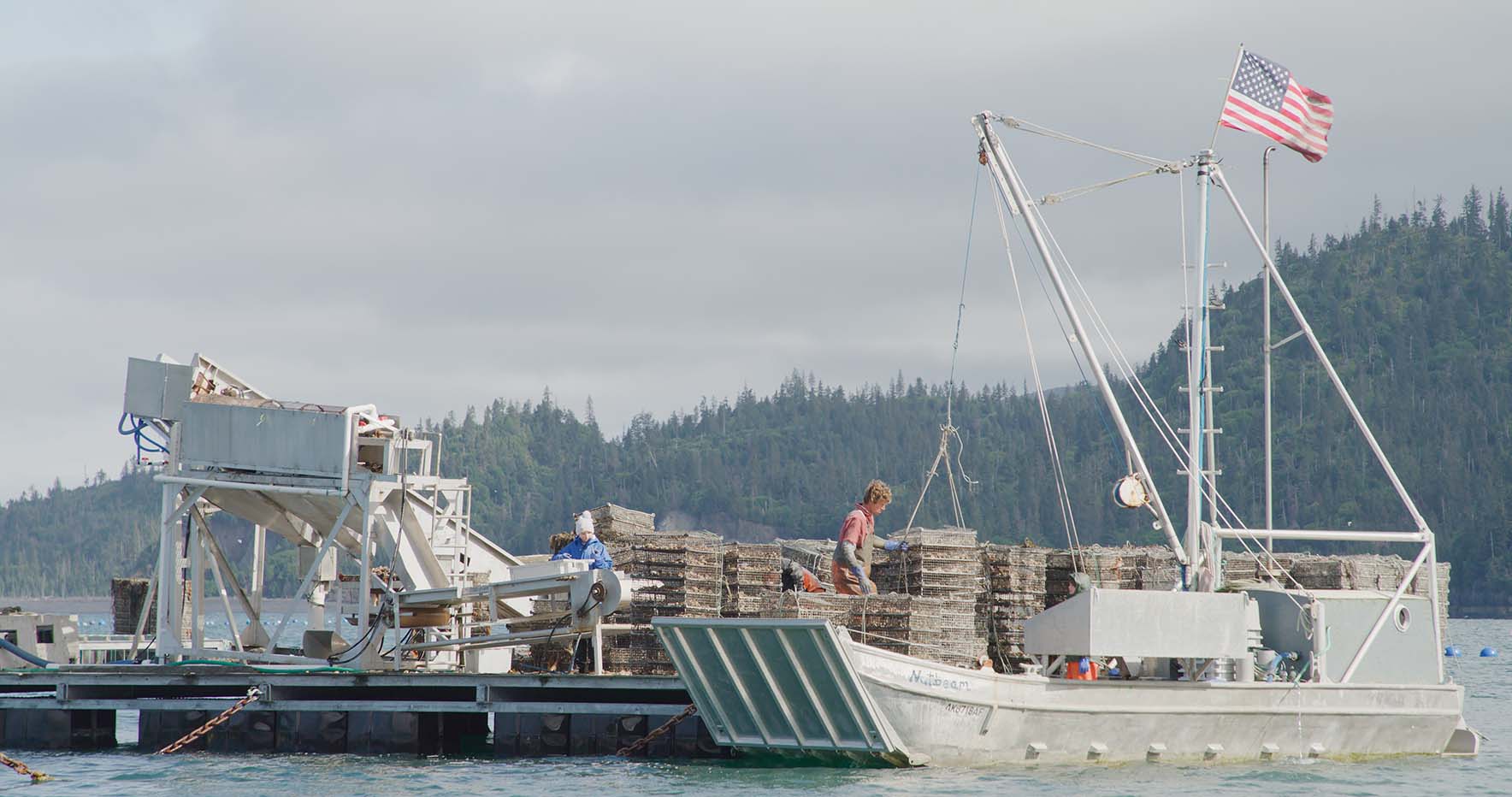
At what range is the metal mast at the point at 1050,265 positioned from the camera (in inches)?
935

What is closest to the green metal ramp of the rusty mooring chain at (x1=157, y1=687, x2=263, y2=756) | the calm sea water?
the calm sea water

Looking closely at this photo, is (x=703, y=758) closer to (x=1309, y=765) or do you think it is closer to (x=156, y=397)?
(x=1309, y=765)

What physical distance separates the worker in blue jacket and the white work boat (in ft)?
12.9

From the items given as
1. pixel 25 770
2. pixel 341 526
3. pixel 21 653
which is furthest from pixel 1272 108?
pixel 21 653

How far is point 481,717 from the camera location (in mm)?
28656

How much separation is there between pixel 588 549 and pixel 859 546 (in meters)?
4.65

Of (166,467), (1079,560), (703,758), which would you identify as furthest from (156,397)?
(1079,560)

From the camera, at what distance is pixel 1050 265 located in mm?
24906

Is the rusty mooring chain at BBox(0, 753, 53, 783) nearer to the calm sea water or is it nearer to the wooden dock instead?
the calm sea water

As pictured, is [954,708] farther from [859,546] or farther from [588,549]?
[588,549]

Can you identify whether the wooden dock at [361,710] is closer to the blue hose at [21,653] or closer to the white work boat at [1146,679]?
the blue hose at [21,653]

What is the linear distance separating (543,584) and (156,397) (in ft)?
26.7

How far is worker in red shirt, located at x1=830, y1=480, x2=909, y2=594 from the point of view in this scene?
73.9ft

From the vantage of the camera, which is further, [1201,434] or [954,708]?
[1201,434]
